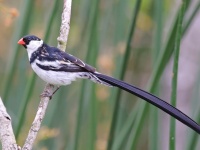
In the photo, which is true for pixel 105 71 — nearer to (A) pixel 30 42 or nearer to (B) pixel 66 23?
(A) pixel 30 42

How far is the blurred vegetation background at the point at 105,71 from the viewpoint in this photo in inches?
89.4

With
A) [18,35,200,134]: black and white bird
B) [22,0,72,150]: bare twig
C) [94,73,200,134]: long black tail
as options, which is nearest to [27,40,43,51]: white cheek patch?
[18,35,200,134]: black and white bird

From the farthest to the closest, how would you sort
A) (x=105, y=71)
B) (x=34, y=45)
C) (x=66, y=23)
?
1. (x=105, y=71)
2. (x=34, y=45)
3. (x=66, y=23)

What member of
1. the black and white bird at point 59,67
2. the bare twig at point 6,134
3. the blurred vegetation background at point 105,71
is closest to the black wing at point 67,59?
the black and white bird at point 59,67

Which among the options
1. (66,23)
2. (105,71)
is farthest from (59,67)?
(105,71)

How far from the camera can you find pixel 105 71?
368cm

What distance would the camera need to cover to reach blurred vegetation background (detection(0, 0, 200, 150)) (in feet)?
7.45

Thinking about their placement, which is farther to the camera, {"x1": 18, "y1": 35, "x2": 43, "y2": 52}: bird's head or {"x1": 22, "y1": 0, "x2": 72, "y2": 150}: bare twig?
{"x1": 18, "y1": 35, "x2": 43, "y2": 52}: bird's head

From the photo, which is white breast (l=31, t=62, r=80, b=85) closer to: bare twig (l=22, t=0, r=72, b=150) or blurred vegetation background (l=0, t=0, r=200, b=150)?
bare twig (l=22, t=0, r=72, b=150)

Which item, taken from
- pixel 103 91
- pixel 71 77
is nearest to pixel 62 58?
pixel 71 77

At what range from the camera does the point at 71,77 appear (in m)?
1.94

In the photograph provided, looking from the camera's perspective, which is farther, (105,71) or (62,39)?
(105,71)

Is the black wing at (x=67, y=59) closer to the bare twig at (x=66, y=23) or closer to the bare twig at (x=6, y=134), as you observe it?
the bare twig at (x=66, y=23)

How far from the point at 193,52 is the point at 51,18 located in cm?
209
